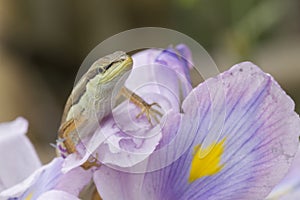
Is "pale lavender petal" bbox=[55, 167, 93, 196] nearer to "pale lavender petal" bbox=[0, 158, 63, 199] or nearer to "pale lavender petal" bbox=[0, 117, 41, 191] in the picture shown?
"pale lavender petal" bbox=[0, 158, 63, 199]

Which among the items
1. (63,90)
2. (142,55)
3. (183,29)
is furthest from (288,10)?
(142,55)

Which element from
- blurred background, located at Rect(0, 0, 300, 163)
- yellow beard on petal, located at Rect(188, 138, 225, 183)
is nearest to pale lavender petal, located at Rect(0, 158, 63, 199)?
yellow beard on petal, located at Rect(188, 138, 225, 183)

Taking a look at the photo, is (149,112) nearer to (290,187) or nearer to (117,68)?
(117,68)

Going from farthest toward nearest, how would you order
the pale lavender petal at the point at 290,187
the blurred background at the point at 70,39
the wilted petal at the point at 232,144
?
the blurred background at the point at 70,39 < the pale lavender petal at the point at 290,187 < the wilted petal at the point at 232,144

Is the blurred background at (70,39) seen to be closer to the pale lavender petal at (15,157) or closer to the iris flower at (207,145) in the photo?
the pale lavender petal at (15,157)

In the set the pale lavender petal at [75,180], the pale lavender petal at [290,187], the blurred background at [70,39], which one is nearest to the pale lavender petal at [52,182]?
the pale lavender petal at [75,180]

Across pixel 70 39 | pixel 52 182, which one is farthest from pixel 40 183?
pixel 70 39
